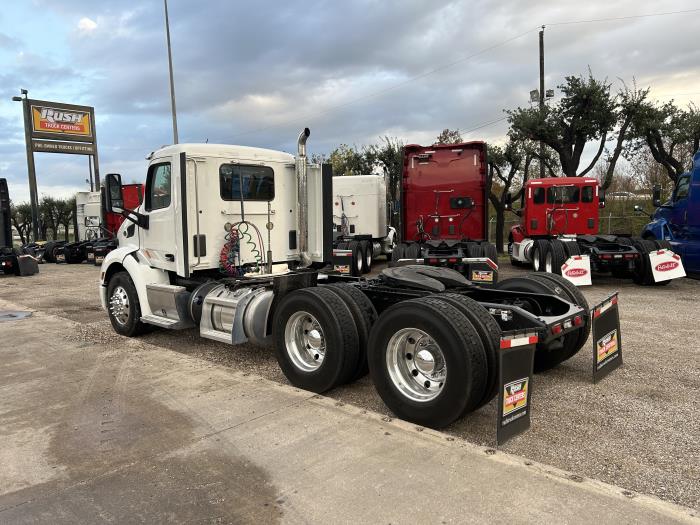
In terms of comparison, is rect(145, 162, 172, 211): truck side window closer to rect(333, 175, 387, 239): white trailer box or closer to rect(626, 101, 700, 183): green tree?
rect(333, 175, 387, 239): white trailer box

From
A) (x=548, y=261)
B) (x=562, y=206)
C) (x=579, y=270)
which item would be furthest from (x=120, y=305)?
(x=562, y=206)

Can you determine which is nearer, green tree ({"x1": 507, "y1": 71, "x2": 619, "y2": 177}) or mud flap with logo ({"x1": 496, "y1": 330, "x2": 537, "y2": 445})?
mud flap with logo ({"x1": 496, "y1": 330, "x2": 537, "y2": 445})

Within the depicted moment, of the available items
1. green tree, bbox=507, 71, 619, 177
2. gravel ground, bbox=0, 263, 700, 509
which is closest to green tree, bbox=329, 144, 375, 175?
green tree, bbox=507, 71, 619, 177

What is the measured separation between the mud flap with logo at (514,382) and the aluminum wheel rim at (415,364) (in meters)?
0.50

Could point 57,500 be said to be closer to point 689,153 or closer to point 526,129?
point 526,129

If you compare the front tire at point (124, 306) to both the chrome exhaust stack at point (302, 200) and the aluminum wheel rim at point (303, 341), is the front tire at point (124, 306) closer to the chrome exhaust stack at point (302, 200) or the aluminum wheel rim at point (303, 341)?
the chrome exhaust stack at point (302, 200)

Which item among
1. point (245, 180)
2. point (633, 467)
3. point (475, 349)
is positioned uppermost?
point (245, 180)

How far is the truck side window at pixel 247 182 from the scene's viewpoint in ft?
21.9

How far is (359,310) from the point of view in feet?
15.3

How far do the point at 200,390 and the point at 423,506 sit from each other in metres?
2.78

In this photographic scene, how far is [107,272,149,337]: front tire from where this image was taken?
7180mm

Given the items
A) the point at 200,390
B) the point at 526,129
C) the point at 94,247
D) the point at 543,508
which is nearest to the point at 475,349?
the point at 543,508

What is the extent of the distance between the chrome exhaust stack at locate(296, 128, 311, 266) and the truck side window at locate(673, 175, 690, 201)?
970cm

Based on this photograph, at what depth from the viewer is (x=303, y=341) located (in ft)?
16.6
